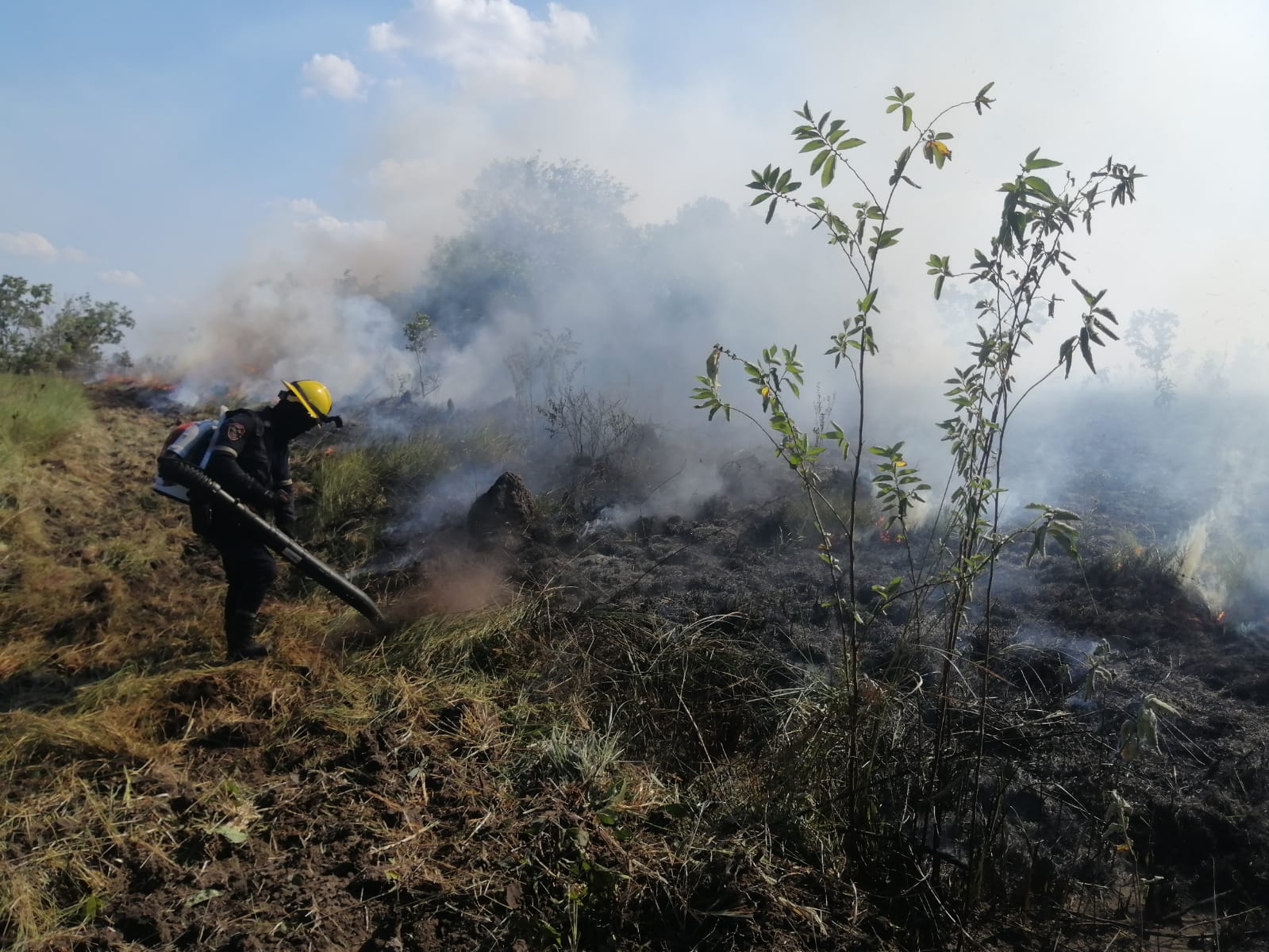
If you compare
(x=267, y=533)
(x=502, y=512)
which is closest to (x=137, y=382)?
(x=502, y=512)

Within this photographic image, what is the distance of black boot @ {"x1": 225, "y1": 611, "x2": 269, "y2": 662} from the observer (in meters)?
5.04

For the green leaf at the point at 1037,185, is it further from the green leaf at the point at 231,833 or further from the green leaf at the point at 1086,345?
the green leaf at the point at 231,833

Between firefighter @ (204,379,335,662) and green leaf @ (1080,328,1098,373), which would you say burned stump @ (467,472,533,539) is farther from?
green leaf @ (1080,328,1098,373)

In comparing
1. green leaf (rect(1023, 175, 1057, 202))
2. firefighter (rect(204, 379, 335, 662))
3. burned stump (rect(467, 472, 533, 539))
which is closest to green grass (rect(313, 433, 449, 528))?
burned stump (rect(467, 472, 533, 539))

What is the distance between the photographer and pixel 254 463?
5.18 m

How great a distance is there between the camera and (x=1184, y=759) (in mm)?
4137

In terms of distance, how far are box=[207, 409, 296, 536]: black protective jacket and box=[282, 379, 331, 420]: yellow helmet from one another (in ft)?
1.02

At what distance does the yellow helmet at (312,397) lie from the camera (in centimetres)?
520

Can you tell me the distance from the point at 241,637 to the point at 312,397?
65.1 inches

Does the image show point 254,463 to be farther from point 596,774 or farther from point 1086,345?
point 1086,345

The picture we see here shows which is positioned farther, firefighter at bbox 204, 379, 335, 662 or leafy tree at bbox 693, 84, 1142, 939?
firefighter at bbox 204, 379, 335, 662

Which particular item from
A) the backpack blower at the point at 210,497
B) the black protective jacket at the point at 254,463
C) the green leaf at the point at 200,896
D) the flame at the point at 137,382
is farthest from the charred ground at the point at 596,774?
the flame at the point at 137,382

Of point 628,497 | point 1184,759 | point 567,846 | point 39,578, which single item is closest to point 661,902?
point 567,846

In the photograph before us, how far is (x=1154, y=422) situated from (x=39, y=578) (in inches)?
551
